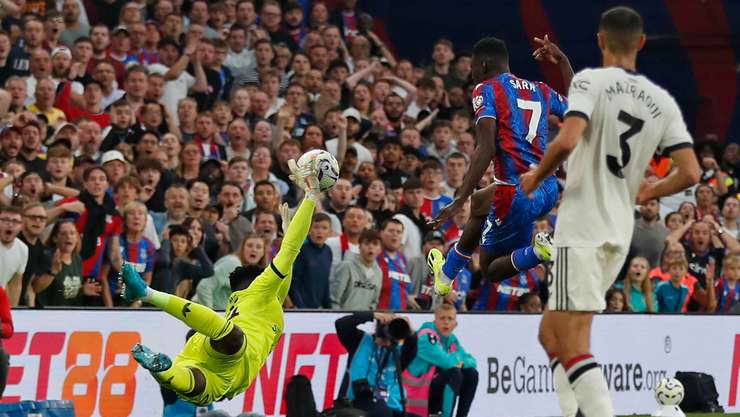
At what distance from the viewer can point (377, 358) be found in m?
14.0

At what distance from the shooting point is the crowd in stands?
47.0 feet

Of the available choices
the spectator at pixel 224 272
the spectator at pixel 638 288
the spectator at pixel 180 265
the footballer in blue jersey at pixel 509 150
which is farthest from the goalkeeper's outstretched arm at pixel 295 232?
the spectator at pixel 638 288

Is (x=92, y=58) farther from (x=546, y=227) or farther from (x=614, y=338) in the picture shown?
A: (x=614, y=338)

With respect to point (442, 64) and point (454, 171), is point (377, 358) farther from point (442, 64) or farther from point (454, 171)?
point (442, 64)

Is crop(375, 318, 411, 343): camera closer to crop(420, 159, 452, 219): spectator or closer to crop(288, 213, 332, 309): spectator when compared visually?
crop(288, 213, 332, 309): spectator

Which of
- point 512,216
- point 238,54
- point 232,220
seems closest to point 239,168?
point 232,220

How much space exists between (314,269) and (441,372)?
184cm

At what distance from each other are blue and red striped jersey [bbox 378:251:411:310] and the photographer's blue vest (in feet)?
5.95

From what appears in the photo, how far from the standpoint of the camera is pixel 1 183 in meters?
13.9

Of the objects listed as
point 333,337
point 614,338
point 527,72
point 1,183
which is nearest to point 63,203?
point 1,183

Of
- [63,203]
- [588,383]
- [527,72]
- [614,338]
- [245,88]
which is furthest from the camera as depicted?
[527,72]

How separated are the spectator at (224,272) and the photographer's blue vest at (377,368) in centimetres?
149

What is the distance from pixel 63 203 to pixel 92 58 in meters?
3.78

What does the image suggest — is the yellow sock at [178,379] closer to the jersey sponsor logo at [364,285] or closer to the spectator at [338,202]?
the jersey sponsor logo at [364,285]
